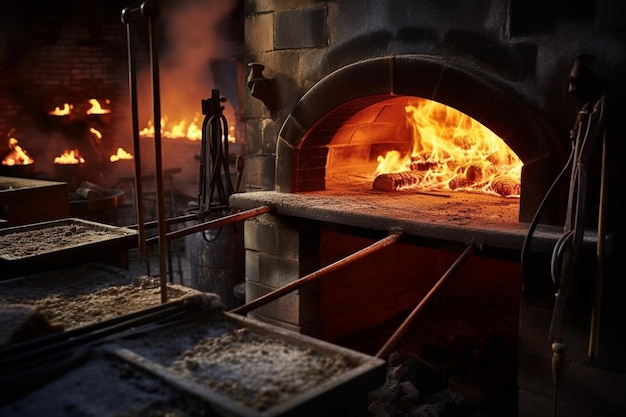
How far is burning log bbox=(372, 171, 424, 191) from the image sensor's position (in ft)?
17.3

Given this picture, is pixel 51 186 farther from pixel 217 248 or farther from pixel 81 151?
pixel 81 151

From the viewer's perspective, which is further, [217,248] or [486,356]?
[217,248]

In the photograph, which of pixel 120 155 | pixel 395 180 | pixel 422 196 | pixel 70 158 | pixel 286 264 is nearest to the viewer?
pixel 422 196

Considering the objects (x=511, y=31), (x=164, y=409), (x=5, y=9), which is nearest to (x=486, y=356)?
(x=511, y=31)

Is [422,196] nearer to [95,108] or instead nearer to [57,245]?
[57,245]

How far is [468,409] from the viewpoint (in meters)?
4.43

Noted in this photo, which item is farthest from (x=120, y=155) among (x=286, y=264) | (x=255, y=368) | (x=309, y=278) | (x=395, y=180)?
(x=255, y=368)

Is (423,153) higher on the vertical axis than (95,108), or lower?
lower

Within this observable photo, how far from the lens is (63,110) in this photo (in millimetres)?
11195

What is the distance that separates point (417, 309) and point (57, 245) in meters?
2.10

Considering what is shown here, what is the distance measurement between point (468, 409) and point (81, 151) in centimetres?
907

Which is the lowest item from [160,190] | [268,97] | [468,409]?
[468,409]

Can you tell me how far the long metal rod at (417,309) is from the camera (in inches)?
112

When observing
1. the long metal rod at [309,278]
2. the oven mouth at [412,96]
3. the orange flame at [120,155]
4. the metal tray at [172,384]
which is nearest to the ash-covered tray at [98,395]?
the metal tray at [172,384]
